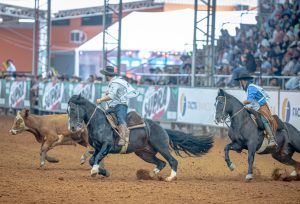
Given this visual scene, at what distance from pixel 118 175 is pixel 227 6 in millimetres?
28628

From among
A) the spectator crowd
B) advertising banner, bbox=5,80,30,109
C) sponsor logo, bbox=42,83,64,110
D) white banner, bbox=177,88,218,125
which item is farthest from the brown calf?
advertising banner, bbox=5,80,30,109

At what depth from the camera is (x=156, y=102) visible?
2469 centimetres

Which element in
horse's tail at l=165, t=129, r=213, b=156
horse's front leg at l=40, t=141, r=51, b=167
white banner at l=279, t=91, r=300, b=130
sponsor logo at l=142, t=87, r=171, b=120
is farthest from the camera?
sponsor logo at l=142, t=87, r=171, b=120

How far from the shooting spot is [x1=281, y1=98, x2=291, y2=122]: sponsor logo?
19405 millimetres

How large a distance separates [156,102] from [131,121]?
11.1 meters

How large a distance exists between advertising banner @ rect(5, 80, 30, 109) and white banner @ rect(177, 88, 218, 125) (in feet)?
34.6

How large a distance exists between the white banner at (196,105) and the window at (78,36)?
2975cm

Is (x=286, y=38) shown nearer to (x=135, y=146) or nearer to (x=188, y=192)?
(x=135, y=146)

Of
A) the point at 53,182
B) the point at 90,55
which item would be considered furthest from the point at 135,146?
the point at 90,55

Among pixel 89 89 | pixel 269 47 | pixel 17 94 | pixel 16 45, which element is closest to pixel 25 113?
pixel 89 89

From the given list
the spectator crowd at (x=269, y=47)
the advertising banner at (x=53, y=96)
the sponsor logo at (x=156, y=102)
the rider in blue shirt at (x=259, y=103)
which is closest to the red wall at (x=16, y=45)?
the advertising banner at (x=53, y=96)

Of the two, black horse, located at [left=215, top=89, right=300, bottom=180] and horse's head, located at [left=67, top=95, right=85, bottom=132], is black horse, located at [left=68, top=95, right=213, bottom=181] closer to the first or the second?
horse's head, located at [left=67, top=95, right=85, bottom=132]

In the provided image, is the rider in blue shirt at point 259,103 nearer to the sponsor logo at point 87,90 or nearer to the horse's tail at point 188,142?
the horse's tail at point 188,142

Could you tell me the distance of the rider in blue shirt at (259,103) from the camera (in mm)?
13742
